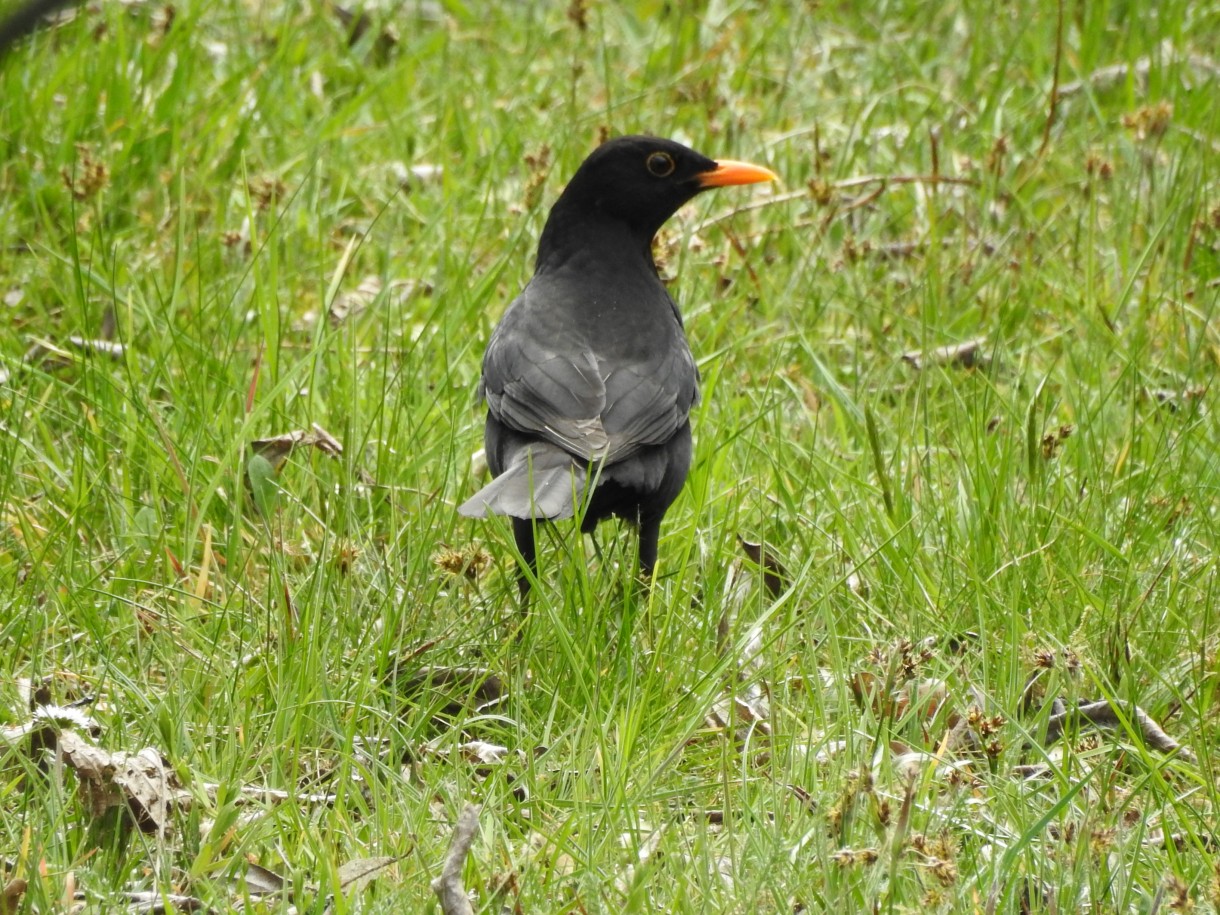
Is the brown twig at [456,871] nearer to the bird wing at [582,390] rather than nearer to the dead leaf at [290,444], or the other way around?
the bird wing at [582,390]

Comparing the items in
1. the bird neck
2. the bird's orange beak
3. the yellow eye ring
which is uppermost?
the yellow eye ring

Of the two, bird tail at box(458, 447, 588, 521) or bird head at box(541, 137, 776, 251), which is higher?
bird head at box(541, 137, 776, 251)

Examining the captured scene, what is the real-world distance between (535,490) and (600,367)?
0.58 metres

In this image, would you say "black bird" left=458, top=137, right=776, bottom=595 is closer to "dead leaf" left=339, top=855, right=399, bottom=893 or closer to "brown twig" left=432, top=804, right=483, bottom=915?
"dead leaf" left=339, top=855, right=399, bottom=893

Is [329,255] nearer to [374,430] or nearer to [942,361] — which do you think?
[374,430]

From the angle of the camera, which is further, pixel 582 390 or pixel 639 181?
pixel 639 181

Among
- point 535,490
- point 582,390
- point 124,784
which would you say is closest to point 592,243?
point 582,390

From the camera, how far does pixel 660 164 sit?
16.2 feet

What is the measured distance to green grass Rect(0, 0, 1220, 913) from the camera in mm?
3008

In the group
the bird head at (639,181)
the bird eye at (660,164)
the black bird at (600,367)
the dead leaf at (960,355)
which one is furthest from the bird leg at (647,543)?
the dead leaf at (960,355)

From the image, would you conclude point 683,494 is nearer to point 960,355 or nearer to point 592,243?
point 592,243

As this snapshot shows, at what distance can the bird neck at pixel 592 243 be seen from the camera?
4.77m

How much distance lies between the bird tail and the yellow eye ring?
3.98 feet

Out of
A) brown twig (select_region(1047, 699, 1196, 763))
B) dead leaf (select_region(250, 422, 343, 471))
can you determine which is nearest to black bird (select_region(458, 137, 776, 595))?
dead leaf (select_region(250, 422, 343, 471))
